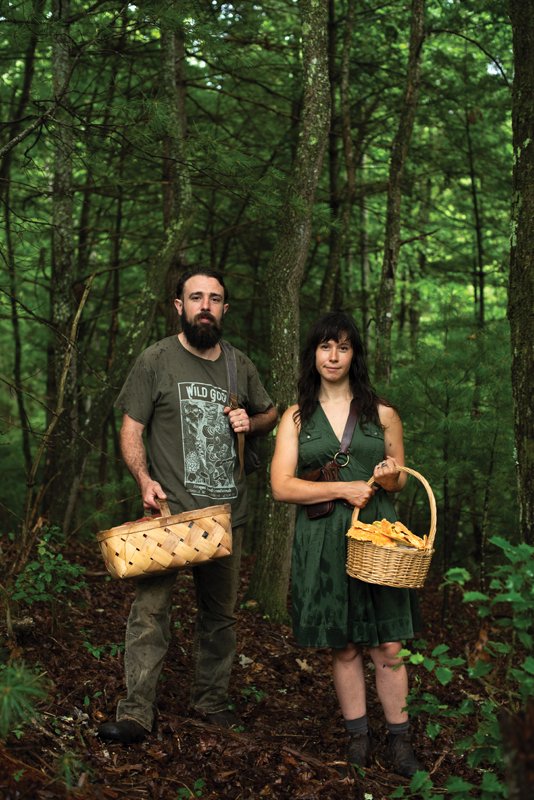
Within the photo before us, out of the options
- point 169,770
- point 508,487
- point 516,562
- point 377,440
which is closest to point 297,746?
point 169,770

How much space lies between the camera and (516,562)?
2.51 meters

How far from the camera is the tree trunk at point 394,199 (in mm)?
8727

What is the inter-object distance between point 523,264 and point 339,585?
1888 mm

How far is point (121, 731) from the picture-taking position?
13.1 ft

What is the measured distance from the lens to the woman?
4027 millimetres

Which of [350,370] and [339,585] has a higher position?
[350,370]

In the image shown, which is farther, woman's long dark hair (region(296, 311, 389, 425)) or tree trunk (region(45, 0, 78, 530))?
tree trunk (region(45, 0, 78, 530))

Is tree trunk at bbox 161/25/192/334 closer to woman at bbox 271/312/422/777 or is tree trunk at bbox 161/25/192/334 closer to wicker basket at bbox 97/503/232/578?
woman at bbox 271/312/422/777

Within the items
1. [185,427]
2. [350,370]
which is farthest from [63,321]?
[350,370]

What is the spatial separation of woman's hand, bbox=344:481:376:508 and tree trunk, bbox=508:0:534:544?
80 centimetres

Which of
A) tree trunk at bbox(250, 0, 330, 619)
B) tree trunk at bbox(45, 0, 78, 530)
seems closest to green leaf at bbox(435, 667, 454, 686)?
tree trunk at bbox(250, 0, 330, 619)

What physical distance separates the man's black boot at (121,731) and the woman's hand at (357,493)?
1.52 metres

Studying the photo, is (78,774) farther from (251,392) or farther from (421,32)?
(421,32)

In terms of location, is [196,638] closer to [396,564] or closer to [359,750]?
[359,750]
